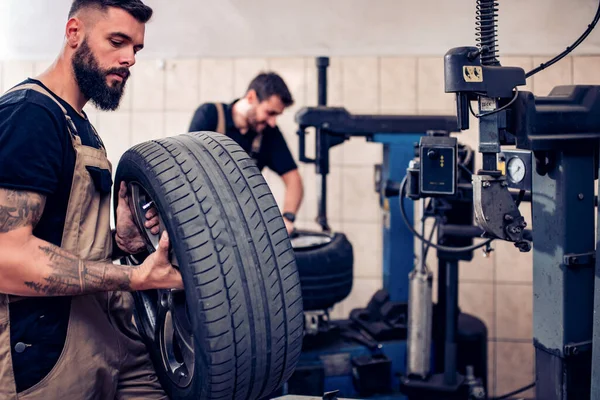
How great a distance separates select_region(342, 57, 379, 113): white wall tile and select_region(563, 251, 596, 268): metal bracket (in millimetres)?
1854

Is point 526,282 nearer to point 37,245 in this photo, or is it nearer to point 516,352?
point 516,352

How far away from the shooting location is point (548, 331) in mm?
1437

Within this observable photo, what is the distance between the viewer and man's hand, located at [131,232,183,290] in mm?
1147

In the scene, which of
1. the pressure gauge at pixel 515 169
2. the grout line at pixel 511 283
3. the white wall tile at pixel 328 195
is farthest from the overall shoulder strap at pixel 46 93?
the grout line at pixel 511 283

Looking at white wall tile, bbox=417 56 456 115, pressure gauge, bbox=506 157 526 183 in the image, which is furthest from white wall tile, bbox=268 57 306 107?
pressure gauge, bbox=506 157 526 183

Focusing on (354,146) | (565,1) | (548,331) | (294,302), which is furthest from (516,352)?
(294,302)

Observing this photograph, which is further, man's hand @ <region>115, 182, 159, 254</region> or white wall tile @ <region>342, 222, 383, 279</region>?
white wall tile @ <region>342, 222, 383, 279</region>

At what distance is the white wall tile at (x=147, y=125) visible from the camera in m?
3.34

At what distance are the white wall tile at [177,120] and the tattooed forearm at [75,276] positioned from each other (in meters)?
2.21

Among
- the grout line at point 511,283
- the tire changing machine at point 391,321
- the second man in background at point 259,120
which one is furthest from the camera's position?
the grout line at point 511,283

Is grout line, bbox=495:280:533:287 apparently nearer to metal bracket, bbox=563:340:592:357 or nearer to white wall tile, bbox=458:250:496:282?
white wall tile, bbox=458:250:496:282

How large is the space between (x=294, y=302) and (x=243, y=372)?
0.53 ft

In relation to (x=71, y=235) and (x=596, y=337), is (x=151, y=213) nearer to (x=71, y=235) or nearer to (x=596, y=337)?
(x=71, y=235)

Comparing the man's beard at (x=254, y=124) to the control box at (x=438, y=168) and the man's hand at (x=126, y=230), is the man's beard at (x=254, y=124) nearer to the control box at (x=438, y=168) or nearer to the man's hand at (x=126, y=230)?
the control box at (x=438, y=168)
